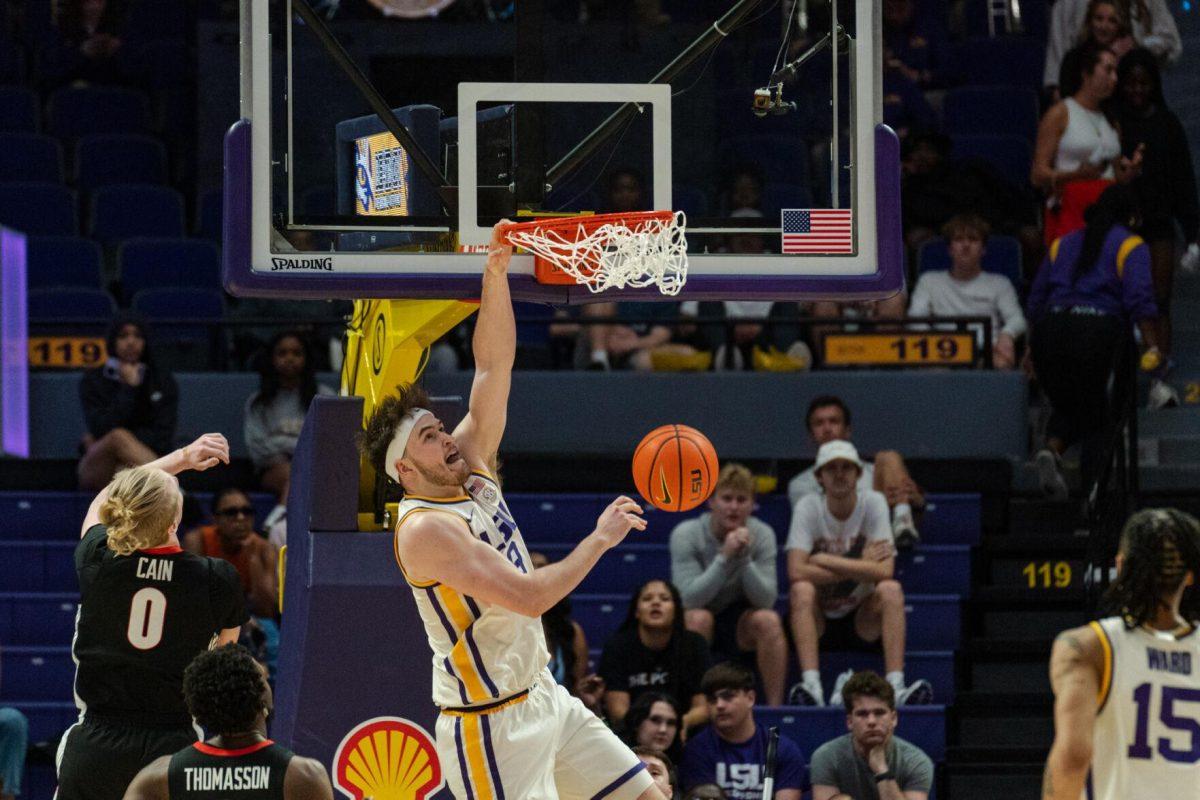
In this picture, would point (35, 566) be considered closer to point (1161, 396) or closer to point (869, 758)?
point (869, 758)

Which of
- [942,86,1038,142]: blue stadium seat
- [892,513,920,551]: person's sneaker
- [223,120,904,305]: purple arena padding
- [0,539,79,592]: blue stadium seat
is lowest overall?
[0,539,79,592]: blue stadium seat

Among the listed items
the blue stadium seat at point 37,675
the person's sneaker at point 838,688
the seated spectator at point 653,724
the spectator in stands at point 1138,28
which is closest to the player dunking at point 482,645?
the seated spectator at point 653,724

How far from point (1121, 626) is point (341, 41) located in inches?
133

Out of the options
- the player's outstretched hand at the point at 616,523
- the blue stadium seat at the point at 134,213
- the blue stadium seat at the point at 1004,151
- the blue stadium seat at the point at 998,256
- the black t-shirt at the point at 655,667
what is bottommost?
the black t-shirt at the point at 655,667

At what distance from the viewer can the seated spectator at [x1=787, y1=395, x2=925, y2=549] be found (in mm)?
10680

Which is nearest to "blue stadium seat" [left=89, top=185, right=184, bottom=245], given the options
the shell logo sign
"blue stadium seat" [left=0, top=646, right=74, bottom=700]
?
"blue stadium seat" [left=0, top=646, right=74, bottom=700]

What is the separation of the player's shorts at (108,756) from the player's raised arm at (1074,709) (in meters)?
2.79

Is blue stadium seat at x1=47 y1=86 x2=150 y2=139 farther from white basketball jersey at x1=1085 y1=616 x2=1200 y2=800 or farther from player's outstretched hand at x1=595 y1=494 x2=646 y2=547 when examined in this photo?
white basketball jersey at x1=1085 y1=616 x2=1200 y2=800

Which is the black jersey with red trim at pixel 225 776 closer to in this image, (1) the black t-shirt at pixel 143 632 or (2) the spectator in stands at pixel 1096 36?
(1) the black t-shirt at pixel 143 632

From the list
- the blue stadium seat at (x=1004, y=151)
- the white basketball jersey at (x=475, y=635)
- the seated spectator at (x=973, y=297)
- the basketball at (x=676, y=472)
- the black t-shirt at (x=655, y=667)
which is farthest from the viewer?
the blue stadium seat at (x=1004, y=151)

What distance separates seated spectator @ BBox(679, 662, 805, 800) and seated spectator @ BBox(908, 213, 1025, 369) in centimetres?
379

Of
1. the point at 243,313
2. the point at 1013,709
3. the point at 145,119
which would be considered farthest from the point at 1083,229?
the point at 145,119

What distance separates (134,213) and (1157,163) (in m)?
6.60

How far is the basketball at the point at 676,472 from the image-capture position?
21.3 feet
